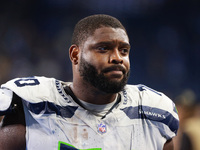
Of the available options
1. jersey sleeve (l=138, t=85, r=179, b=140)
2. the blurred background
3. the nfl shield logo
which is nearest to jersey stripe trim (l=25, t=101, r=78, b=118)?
the nfl shield logo

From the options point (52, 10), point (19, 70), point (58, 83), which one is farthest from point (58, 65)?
point (58, 83)

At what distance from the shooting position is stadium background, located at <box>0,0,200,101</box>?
421 cm

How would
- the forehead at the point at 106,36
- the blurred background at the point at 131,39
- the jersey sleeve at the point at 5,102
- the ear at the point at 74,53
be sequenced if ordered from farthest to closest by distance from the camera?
the blurred background at the point at 131,39 → the ear at the point at 74,53 → the forehead at the point at 106,36 → the jersey sleeve at the point at 5,102

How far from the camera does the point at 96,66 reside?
1.37m

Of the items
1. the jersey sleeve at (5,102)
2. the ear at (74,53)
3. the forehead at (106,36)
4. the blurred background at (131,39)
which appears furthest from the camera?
the blurred background at (131,39)

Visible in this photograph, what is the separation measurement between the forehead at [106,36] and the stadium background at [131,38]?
105 inches

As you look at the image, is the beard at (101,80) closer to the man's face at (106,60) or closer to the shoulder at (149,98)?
the man's face at (106,60)

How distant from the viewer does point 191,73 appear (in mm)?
4797

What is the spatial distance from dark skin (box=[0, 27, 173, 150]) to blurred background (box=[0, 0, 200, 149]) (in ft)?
8.29

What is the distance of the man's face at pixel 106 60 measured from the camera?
136 centimetres

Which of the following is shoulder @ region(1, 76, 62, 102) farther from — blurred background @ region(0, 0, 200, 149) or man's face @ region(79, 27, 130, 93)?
blurred background @ region(0, 0, 200, 149)

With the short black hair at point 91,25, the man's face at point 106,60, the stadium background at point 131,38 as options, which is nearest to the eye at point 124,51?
the man's face at point 106,60

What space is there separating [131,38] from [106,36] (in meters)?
Answer: 3.63

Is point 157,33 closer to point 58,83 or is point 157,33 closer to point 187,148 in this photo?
point 187,148
